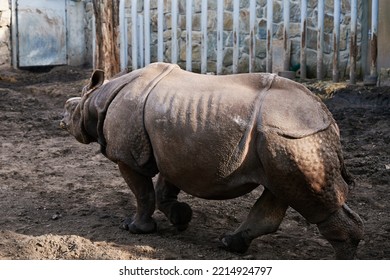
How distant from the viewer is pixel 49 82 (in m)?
12.2

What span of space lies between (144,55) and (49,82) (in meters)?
1.68

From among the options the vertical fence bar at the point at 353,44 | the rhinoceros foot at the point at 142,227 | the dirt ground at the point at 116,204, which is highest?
the vertical fence bar at the point at 353,44

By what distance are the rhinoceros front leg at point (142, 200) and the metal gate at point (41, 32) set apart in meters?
9.87

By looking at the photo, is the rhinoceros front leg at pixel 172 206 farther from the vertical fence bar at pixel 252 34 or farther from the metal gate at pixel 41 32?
the metal gate at pixel 41 32

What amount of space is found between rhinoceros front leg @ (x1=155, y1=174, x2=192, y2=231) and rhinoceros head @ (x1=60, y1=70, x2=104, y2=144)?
0.54 meters

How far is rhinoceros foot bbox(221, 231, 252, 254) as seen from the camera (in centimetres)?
404

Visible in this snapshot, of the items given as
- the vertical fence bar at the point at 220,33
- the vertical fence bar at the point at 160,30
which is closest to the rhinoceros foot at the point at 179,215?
the vertical fence bar at the point at 220,33

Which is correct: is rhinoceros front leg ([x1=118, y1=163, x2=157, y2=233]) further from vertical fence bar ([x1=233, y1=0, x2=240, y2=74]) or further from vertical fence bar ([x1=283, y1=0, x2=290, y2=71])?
vertical fence bar ([x1=233, y1=0, x2=240, y2=74])

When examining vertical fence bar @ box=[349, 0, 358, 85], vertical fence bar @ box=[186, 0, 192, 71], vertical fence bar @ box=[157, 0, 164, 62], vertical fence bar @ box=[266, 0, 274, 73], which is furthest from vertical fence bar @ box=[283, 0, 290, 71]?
vertical fence bar @ box=[157, 0, 164, 62]

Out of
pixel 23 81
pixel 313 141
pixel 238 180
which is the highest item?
pixel 313 141

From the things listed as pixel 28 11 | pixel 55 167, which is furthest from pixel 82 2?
pixel 55 167

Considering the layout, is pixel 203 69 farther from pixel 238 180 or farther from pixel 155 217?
pixel 238 180

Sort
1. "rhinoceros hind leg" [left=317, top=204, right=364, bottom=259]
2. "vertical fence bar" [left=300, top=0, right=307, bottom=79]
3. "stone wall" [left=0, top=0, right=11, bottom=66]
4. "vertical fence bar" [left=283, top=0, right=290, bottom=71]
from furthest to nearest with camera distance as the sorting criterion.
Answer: "stone wall" [left=0, top=0, right=11, bottom=66] → "vertical fence bar" [left=283, top=0, right=290, bottom=71] → "vertical fence bar" [left=300, top=0, right=307, bottom=79] → "rhinoceros hind leg" [left=317, top=204, right=364, bottom=259]

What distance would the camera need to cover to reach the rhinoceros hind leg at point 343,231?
3.74m
